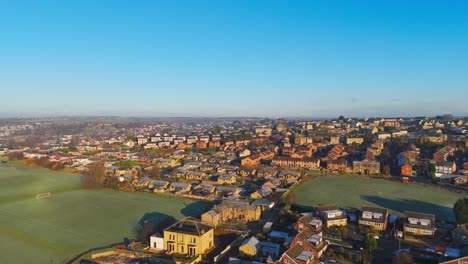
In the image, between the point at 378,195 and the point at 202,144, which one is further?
the point at 202,144

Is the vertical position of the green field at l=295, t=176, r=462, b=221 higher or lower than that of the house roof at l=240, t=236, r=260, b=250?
lower

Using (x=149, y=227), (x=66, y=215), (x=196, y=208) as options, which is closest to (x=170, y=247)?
(x=149, y=227)

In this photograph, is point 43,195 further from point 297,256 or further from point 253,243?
point 297,256

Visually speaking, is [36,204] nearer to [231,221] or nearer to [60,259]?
[60,259]

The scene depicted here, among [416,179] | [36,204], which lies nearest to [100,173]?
[36,204]

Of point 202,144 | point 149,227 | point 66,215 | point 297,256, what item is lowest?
point 66,215

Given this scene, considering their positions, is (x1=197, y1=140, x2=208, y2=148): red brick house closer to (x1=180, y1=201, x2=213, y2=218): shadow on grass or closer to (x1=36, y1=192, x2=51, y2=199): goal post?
(x1=36, y1=192, x2=51, y2=199): goal post

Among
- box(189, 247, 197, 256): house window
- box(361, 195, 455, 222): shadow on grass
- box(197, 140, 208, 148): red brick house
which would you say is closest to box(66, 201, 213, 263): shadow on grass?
box(189, 247, 197, 256): house window
